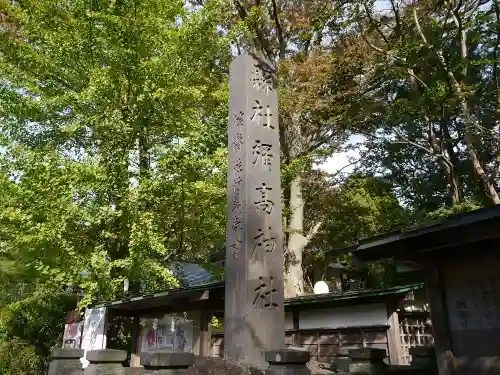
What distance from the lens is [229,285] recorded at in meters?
7.64

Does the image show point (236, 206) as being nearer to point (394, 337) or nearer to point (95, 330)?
point (394, 337)

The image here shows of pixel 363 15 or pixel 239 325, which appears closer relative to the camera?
pixel 239 325

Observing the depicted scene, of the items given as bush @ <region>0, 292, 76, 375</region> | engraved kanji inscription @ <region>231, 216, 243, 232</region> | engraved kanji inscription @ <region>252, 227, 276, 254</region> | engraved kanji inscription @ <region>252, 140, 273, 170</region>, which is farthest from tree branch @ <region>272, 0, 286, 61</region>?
bush @ <region>0, 292, 76, 375</region>

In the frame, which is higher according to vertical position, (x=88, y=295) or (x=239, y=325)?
(x=88, y=295)

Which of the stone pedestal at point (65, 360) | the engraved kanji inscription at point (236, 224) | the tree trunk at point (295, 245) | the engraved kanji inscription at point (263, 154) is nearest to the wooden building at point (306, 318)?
the engraved kanji inscription at point (236, 224)

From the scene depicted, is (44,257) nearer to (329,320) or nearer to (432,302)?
(329,320)

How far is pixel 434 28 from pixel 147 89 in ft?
31.4

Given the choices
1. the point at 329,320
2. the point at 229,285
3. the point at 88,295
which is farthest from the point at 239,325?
the point at 329,320

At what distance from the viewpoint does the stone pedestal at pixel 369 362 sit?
229 inches

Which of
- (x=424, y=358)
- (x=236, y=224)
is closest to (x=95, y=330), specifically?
(x=236, y=224)

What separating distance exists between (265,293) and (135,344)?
20.8ft

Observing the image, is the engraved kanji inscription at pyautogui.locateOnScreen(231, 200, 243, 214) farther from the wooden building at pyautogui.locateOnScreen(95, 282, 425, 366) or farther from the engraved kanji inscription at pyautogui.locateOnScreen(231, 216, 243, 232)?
the wooden building at pyautogui.locateOnScreen(95, 282, 425, 366)

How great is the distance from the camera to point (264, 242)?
25.4ft

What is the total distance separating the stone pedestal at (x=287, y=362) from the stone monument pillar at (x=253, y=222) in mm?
1866
